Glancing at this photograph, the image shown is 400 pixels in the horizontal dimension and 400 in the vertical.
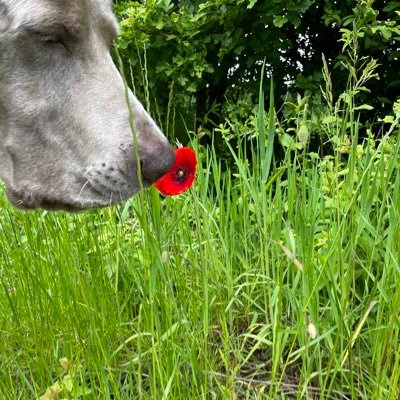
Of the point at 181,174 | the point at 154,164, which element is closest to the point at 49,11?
Answer: the point at 154,164

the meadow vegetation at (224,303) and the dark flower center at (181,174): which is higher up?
the dark flower center at (181,174)

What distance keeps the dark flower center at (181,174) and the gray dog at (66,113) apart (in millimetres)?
229

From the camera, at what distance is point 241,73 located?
16.8ft

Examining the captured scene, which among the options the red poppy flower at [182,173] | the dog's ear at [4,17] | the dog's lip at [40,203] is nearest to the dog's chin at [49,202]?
the dog's lip at [40,203]

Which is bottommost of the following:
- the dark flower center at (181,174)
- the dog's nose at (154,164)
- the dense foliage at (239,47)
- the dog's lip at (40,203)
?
the dense foliage at (239,47)

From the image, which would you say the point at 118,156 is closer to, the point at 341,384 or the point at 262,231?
the point at 262,231

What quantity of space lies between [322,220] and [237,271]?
362 mm

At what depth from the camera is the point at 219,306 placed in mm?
2328

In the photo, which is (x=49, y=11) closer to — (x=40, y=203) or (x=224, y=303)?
(x=40, y=203)

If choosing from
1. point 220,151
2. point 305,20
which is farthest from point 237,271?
point 305,20

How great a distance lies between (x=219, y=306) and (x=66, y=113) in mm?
810

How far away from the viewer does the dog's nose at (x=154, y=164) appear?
2.14m

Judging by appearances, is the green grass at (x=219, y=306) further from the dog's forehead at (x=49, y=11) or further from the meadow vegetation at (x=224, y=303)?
the dog's forehead at (x=49, y=11)

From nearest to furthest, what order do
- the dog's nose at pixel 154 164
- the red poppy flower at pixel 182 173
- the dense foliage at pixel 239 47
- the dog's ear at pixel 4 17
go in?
1. the red poppy flower at pixel 182 173
2. the dog's nose at pixel 154 164
3. the dog's ear at pixel 4 17
4. the dense foliage at pixel 239 47
